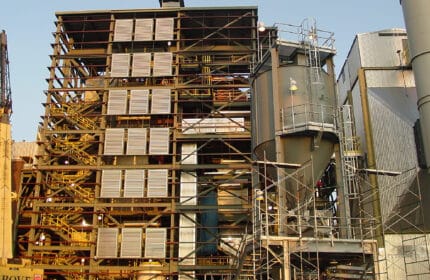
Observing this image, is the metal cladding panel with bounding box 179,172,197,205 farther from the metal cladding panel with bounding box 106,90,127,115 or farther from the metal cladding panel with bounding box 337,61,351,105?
the metal cladding panel with bounding box 337,61,351,105

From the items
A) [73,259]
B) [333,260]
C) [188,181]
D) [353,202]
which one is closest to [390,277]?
[353,202]

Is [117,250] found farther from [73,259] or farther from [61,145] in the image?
[61,145]

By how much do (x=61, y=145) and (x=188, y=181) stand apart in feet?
35.2

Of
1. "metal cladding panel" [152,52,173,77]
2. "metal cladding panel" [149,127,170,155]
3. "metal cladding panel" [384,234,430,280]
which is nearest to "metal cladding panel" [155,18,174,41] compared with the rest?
"metal cladding panel" [152,52,173,77]

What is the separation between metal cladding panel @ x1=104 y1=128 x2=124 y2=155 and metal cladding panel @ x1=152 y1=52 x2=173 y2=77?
5641 millimetres

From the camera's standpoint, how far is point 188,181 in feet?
123

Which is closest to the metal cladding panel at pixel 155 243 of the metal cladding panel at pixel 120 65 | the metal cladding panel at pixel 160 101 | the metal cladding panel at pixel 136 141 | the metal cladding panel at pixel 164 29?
the metal cladding panel at pixel 136 141

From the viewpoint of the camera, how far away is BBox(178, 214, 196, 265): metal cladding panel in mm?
35562

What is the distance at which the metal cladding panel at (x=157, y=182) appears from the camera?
3688 cm

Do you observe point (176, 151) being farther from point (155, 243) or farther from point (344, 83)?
point (344, 83)

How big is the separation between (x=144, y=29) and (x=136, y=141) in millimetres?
10244

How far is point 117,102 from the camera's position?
1565 inches

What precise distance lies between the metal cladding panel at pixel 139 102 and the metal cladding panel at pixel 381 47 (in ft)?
55.2

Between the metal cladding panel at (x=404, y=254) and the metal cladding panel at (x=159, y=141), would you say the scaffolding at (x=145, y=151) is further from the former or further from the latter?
the metal cladding panel at (x=404, y=254)
